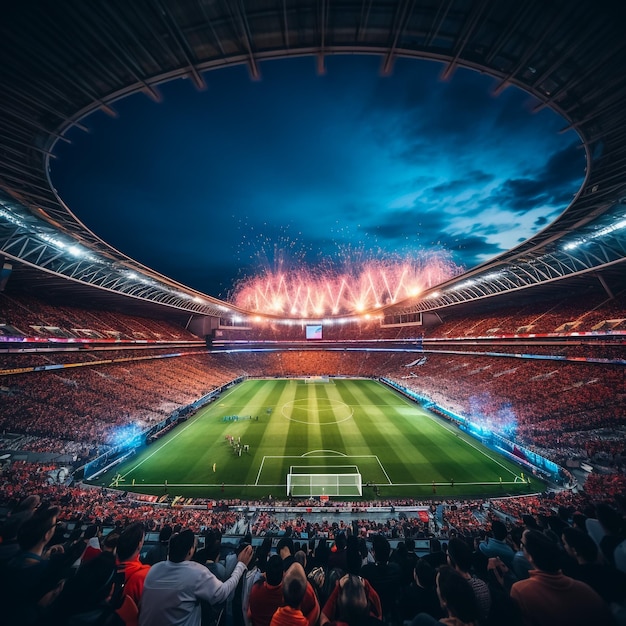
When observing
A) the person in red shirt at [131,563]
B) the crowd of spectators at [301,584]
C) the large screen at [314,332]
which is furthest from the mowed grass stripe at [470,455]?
the large screen at [314,332]

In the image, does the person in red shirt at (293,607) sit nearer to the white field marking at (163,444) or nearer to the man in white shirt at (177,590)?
the man in white shirt at (177,590)

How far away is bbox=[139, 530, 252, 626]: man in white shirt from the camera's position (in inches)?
117

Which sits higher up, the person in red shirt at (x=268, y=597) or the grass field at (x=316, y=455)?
the person in red shirt at (x=268, y=597)

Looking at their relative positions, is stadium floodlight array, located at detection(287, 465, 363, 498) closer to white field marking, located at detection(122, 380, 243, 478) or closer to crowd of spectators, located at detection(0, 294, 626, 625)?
crowd of spectators, located at detection(0, 294, 626, 625)

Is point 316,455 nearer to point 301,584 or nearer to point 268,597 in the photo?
point 268,597

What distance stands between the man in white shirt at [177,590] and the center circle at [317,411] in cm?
2780

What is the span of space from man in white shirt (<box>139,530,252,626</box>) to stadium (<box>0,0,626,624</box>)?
121cm

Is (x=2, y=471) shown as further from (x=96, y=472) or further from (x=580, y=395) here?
(x=580, y=395)

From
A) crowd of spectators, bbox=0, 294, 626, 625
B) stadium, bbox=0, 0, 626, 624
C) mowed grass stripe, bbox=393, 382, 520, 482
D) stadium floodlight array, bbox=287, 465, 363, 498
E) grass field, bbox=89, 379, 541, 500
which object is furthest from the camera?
mowed grass stripe, bbox=393, 382, 520, 482

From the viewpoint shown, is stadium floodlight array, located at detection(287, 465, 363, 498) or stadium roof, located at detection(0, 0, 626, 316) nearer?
stadium roof, located at detection(0, 0, 626, 316)

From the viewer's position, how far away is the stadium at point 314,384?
688 centimetres

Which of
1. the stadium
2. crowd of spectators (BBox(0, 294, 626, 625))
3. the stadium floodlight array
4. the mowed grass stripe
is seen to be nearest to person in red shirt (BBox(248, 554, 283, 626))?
crowd of spectators (BBox(0, 294, 626, 625))

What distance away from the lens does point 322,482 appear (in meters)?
18.3

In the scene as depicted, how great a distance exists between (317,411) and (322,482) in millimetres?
15981
